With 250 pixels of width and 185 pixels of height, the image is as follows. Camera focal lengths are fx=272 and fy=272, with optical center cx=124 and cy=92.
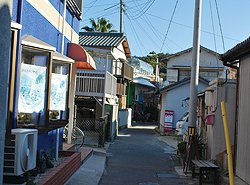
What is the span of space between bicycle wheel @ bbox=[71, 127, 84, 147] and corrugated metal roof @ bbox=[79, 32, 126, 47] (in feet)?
43.8

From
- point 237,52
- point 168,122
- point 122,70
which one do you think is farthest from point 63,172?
point 122,70

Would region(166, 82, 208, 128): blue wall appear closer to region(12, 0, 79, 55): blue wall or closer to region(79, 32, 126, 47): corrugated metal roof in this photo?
region(79, 32, 126, 47): corrugated metal roof

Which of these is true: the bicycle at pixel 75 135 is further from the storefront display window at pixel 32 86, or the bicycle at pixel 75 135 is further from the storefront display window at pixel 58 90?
the storefront display window at pixel 32 86

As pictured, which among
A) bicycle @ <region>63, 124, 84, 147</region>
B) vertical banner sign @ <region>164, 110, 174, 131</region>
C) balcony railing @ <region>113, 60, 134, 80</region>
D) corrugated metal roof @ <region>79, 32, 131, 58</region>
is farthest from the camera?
balcony railing @ <region>113, 60, 134, 80</region>

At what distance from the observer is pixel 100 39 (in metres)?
25.5

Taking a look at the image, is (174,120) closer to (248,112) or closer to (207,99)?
(207,99)

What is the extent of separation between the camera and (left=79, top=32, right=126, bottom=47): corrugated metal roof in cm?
2394

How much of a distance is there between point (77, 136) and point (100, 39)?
613 inches

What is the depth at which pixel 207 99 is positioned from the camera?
936cm

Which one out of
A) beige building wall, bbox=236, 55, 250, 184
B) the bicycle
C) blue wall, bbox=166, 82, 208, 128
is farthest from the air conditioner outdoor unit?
blue wall, bbox=166, 82, 208, 128

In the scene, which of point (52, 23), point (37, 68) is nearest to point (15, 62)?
point (37, 68)

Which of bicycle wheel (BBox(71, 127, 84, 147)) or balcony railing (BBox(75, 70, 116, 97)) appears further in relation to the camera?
balcony railing (BBox(75, 70, 116, 97))

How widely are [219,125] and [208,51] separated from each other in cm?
2300

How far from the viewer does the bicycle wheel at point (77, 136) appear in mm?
11195
